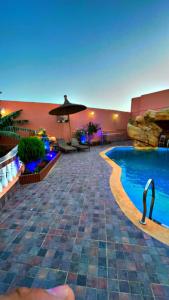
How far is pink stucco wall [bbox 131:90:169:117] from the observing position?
43.7 ft

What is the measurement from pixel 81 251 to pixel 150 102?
16000mm

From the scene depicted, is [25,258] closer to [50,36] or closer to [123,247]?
[123,247]

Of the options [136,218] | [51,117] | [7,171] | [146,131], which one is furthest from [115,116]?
[136,218]

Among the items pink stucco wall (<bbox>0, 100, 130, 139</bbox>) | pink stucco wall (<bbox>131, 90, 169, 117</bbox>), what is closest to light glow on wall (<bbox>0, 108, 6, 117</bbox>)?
pink stucco wall (<bbox>0, 100, 130, 139</bbox>)

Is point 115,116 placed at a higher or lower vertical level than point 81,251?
higher

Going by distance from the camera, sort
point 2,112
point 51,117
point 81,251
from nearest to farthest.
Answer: point 81,251, point 2,112, point 51,117

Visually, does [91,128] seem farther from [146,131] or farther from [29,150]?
[29,150]

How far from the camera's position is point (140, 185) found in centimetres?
455

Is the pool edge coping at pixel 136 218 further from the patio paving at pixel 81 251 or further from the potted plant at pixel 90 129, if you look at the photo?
the potted plant at pixel 90 129

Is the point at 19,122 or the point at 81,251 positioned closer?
the point at 81,251

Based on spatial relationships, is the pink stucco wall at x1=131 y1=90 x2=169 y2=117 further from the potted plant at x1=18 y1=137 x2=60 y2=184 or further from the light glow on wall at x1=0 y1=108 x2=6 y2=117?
the potted plant at x1=18 y1=137 x2=60 y2=184

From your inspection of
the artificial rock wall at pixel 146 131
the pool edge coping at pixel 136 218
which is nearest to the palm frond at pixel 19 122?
the pool edge coping at pixel 136 218

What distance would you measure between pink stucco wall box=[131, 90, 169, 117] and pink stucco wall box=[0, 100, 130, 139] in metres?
3.60

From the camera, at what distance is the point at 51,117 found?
10648 millimetres
